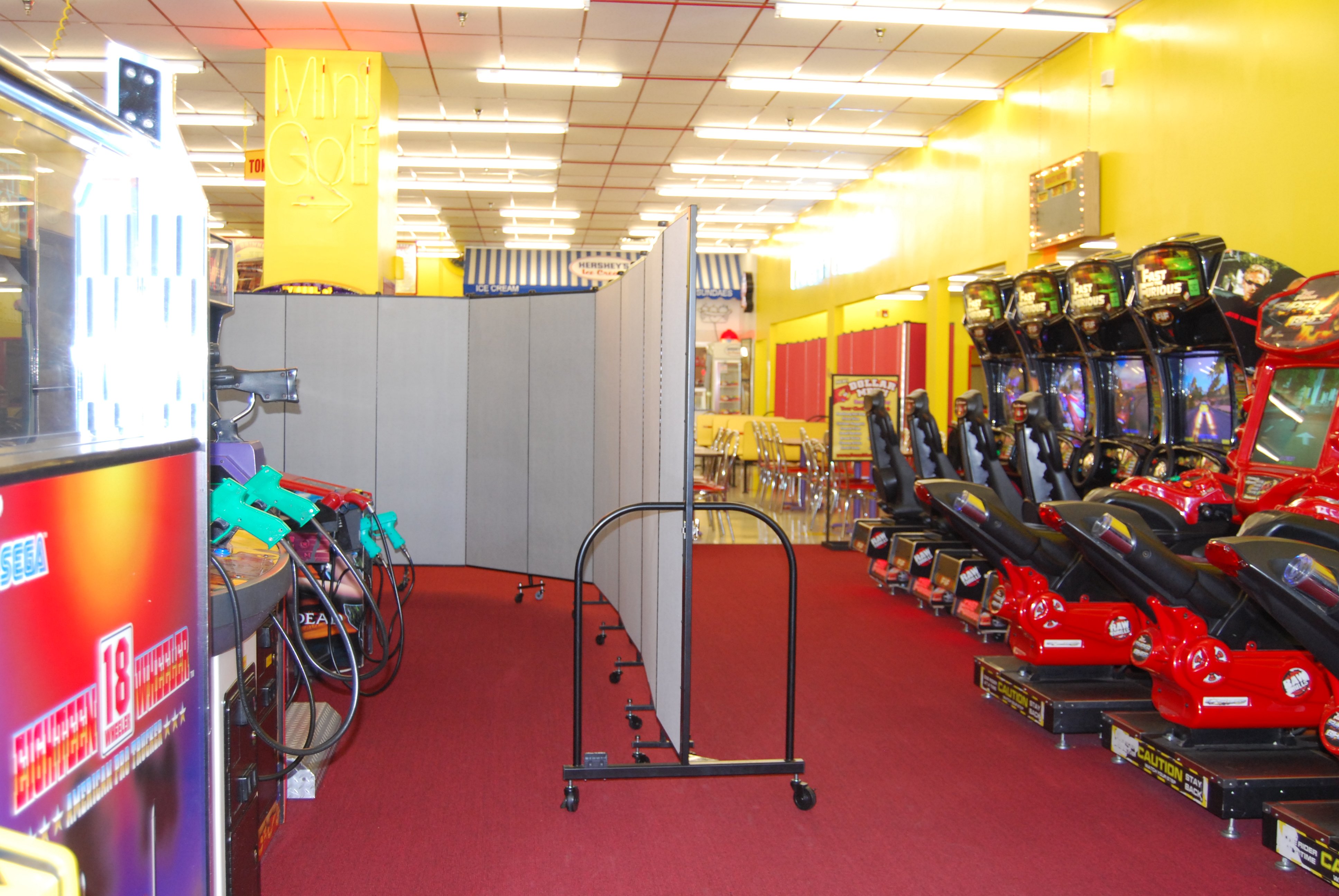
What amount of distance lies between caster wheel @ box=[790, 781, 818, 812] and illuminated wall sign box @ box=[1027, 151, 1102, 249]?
4.71 meters

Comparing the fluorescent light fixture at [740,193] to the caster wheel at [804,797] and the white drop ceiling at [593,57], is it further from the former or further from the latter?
the caster wheel at [804,797]

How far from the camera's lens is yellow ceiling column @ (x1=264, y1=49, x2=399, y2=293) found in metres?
6.70

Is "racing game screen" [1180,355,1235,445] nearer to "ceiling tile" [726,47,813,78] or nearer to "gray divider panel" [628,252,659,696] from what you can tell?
"gray divider panel" [628,252,659,696]

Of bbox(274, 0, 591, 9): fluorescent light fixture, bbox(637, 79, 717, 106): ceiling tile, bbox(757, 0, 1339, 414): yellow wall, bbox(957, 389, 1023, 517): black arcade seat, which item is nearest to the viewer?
bbox(757, 0, 1339, 414): yellow wall

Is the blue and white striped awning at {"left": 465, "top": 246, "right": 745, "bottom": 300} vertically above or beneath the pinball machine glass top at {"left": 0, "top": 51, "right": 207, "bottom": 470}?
above

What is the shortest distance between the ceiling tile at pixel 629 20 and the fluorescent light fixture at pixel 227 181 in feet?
19.6

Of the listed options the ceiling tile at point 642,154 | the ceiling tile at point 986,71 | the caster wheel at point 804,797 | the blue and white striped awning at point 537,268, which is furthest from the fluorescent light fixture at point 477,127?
the caster wheel at point 804,797

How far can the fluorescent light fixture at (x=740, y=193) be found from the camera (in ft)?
37.0

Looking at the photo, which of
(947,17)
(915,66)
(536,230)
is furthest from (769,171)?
(536,230)

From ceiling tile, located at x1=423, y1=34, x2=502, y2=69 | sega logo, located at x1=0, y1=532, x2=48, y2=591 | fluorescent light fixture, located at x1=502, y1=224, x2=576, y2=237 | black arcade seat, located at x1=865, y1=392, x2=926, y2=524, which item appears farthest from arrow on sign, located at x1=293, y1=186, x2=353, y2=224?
fluorescent light fixture, located at x1=502, y1=224, x2=576, y2=237

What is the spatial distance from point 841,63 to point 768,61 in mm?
539

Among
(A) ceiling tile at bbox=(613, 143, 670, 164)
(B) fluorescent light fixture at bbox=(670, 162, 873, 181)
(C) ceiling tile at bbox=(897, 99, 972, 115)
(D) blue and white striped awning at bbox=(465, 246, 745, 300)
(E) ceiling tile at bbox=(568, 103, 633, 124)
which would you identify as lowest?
(D) blue and white striped awning at bbox=(465, 246, 745, 300)

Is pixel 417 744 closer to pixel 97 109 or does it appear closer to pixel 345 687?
pixel 345 687

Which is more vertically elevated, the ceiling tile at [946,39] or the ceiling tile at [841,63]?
the ceiling tile at [841,63]
